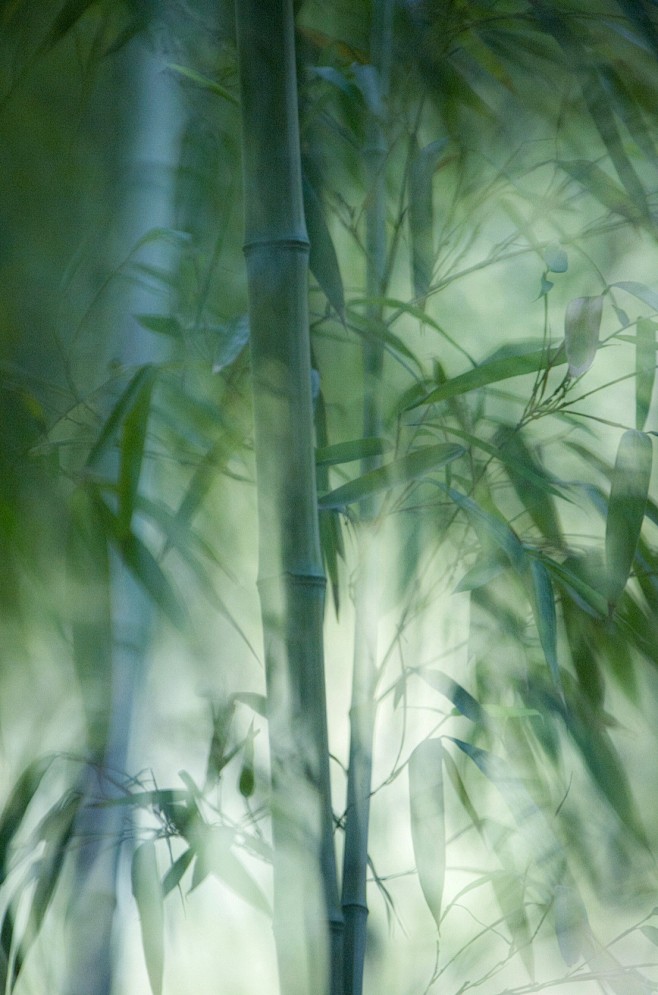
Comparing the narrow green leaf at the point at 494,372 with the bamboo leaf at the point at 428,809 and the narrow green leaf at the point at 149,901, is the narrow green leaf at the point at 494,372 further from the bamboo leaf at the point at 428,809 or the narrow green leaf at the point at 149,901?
the narrow green leaf at the point at 149,901

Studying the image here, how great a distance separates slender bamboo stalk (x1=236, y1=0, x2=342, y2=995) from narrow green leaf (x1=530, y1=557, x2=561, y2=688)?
139mm

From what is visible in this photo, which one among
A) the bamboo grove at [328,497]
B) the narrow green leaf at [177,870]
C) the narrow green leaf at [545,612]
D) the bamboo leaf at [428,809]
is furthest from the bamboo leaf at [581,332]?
the narrow green leaf at [177,870]

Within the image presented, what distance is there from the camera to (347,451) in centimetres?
59

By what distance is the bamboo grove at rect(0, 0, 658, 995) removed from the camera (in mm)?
552

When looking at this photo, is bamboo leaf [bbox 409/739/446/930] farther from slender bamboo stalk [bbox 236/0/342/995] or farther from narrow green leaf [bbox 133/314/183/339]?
narrow green leaf [bbox 133/314/183/339]

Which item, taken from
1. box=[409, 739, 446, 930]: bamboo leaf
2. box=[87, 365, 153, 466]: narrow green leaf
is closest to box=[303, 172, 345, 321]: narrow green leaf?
box=[87, 365, 153, 466]: narrow green leaf

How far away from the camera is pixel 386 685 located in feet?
1.96

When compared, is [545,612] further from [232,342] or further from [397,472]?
[232,342]

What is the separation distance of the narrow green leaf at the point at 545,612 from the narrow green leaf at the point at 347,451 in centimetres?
12

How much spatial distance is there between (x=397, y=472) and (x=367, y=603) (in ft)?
0.29

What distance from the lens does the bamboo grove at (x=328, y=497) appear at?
552 millimetres

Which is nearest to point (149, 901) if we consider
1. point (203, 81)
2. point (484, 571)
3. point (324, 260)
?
point (484, 571)

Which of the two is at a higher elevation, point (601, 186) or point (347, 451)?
point (601, 186)

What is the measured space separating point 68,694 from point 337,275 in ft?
0.98
